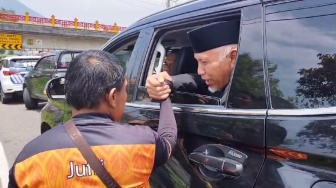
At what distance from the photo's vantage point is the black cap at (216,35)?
1.85 metres

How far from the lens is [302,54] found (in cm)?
138

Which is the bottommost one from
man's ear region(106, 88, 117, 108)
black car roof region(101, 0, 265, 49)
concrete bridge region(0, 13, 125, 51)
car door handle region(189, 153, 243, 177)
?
car door handle region(189, 153, 243, 177)

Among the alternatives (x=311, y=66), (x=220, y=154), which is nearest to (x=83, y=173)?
(x=220, y=154)

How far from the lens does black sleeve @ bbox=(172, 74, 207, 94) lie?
7.44 ft

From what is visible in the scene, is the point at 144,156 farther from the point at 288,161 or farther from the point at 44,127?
the point at 44,127

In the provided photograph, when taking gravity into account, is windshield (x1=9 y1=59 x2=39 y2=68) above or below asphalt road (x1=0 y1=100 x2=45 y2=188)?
above

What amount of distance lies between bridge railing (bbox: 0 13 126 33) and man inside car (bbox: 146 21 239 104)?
27075mm

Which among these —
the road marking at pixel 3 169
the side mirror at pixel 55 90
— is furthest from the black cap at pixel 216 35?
the road marking at pixel 3 169

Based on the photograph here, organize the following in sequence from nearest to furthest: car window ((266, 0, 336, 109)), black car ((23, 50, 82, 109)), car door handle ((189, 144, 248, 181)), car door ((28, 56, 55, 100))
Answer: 1. car window ((266, 0, 336, 109))
2. car door handle ((189, 144, 248, 181))
3. black car ((23, 50, 82, 109))
4. car door ((28, 56, 55, 100))

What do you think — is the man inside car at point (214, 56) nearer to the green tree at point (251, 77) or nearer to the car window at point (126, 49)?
the green tree at point (251, 77)

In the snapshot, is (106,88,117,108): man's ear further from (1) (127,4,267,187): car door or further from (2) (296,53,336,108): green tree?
(2) (296,53,336,108): green tree

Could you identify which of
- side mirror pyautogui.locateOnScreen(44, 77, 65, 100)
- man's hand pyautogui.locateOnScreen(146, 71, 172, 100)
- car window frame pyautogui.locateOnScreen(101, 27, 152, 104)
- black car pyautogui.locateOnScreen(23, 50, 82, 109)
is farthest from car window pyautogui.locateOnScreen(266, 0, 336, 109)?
black car pyautogui.locateOnScreen(23, 50, 82, 109)

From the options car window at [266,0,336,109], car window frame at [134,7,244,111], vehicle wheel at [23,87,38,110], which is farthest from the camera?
vehicle wheel at [23,87,38,110]

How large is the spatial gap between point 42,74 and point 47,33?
2085cm
